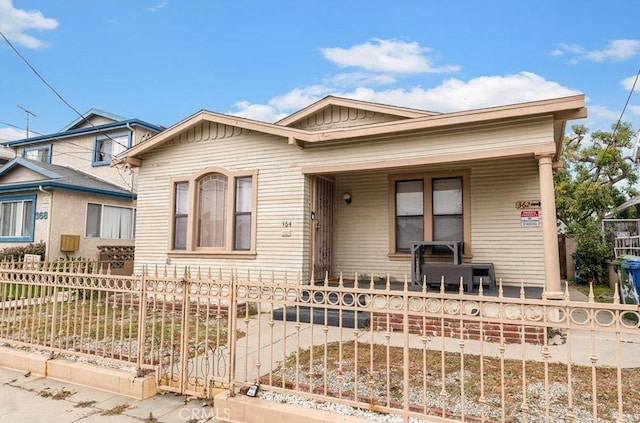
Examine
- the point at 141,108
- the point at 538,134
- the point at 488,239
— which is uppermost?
the point at 141,108

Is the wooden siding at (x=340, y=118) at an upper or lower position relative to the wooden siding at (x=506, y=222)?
upper

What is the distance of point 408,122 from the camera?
23.6 ft

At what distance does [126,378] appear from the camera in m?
4.12

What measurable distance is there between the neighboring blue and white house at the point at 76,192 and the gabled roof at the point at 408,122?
Answer: 184 inches

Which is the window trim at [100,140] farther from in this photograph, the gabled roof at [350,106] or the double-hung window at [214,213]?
the gabled roof at [350,106]

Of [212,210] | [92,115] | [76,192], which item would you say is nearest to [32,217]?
[76,192]

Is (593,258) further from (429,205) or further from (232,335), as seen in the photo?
(232,335)

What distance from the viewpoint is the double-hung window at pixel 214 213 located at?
354 inches

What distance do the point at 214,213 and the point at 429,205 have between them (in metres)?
4.83

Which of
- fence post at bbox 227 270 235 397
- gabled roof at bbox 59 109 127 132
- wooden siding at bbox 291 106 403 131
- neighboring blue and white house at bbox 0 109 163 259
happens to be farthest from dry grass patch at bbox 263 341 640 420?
gabled roof at bbox 59 109 127 132

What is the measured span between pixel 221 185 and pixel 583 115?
23.1ft

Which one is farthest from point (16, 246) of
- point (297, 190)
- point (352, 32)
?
point (352, 32)

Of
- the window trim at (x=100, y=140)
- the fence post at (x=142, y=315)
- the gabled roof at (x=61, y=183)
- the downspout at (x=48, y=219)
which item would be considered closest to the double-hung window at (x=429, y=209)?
the fence post at (x=142, y=315)

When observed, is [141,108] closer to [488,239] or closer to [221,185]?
[221,185]
